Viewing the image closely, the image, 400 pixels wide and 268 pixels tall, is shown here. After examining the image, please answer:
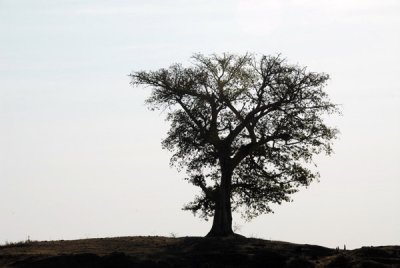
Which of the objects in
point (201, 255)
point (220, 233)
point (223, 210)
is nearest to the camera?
point (201, 255)

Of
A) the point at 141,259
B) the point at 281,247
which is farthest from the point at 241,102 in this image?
the point at 141,259

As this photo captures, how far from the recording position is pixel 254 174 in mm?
56375

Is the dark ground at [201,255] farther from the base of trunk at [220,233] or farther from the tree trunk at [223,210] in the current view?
the tree trunk at [223,210]

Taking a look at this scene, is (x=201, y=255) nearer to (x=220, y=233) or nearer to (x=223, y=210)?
(x=220, y=233)

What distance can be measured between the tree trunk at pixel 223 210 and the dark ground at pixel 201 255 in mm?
2850

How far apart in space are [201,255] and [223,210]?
9.42 metres

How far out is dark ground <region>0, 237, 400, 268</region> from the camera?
44.0m

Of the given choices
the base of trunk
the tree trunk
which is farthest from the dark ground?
the tree trunk

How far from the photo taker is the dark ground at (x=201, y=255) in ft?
144

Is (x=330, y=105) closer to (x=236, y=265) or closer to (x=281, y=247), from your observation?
(x=281, y=247)

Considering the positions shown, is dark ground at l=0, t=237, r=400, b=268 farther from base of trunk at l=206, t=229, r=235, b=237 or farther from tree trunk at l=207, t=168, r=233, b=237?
tree trunk at l=207, t=168, r=233, b=237

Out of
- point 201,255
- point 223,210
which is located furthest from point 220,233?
point 201,255

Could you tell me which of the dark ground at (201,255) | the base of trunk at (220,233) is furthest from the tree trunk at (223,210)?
the dark ground at (201,255)

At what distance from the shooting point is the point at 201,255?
1802 inches
